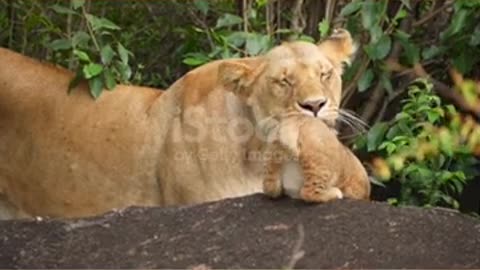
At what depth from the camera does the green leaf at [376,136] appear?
25.5 ft

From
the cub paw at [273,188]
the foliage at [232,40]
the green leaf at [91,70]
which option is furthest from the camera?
the foliage at [232,40]

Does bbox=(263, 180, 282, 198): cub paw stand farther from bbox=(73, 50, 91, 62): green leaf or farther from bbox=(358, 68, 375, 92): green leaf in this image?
bbox=(358, 68, 375, 92): green leaf

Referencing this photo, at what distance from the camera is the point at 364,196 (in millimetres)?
6523

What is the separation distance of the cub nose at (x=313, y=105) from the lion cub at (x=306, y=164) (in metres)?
0.40

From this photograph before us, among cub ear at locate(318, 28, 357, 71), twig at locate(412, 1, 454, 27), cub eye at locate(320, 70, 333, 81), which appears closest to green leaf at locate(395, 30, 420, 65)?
twig at locate(412, 1, 454, 27)

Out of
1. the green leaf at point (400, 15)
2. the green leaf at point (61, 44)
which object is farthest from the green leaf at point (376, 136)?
the green leaf at point (61, 44)

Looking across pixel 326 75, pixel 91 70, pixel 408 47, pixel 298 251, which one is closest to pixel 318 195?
pixel 298 251

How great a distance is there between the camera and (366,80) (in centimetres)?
812

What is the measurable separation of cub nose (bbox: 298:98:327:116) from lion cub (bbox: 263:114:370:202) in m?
0.40

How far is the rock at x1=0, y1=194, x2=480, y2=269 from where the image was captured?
5.57 m

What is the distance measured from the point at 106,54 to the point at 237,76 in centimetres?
101

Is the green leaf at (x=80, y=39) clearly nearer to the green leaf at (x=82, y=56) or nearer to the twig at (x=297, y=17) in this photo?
the green leaf at (x=82, y=56)

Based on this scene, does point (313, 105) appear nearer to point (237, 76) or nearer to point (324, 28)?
point (237, 76)

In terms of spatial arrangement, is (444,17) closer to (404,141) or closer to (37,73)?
(404,141)
